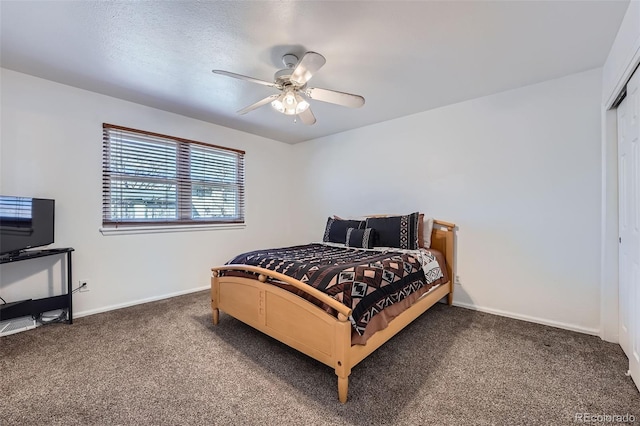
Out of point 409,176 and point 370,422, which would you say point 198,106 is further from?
point 370,422

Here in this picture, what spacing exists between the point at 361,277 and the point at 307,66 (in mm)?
1510

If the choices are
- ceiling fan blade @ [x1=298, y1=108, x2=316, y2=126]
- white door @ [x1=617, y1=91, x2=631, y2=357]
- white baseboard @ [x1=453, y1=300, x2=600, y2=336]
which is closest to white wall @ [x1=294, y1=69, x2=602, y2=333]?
white baseboard @ [x1=453, y1=300, x2=600, y2=336]

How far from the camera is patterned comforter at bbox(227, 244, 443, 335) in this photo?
5.77 ft

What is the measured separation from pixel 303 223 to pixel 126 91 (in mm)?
3029

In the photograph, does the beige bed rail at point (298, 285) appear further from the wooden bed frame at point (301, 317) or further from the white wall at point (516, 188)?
the white wall at point (516, 188)

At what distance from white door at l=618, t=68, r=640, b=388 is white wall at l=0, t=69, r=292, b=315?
4.21m

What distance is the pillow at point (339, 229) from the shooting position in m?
3.50

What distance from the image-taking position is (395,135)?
3725 millimetres

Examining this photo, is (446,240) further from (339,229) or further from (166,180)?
(166,180)

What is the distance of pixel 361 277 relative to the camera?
189cm

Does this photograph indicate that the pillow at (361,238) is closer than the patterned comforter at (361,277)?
No

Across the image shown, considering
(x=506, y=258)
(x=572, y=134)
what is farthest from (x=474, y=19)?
(x=506, y=258)

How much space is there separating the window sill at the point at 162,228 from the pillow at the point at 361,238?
1.89 m

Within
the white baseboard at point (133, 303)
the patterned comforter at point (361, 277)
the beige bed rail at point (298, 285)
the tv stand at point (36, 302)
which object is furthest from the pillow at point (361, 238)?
the tv stand at point (36, 302)
